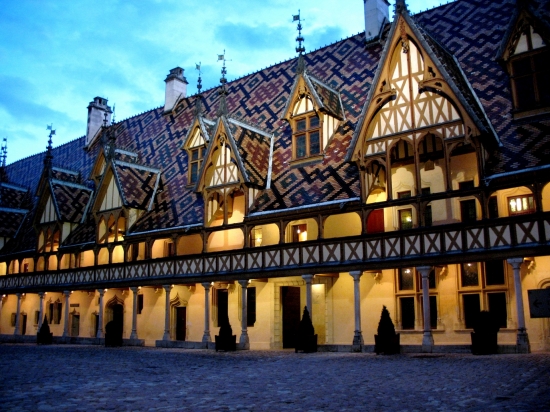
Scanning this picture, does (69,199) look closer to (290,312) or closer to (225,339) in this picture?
(290,312)

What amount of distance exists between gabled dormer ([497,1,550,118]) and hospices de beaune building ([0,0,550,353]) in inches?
2.5

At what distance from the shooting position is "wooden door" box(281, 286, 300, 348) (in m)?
24.5

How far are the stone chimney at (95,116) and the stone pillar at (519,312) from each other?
30752 millimetres

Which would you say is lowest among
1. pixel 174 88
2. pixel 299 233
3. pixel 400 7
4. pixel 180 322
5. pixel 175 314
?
pixel 180 322

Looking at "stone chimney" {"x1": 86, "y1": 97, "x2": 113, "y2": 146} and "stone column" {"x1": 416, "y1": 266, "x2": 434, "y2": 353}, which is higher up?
"stone chimney" {"x1": 86, "y1": 97, "x2": 113, "y2": 146}

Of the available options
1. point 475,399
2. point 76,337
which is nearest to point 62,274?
point 76,337

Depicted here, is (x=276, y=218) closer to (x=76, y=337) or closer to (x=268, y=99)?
(x=268, y=99)

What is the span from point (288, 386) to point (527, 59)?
14.4 meters

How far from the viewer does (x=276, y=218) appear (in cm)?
2250

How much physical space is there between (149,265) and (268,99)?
394 inches

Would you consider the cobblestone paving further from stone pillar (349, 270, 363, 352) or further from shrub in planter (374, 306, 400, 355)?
stone pillar (349, 270, 363, 352)

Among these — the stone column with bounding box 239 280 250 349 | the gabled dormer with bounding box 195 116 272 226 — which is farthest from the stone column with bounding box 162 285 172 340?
the stone column with bounding box 239 280 250 349

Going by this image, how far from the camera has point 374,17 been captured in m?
27.3

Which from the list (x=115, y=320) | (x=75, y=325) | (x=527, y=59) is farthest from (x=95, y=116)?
(x=527, y=59)
